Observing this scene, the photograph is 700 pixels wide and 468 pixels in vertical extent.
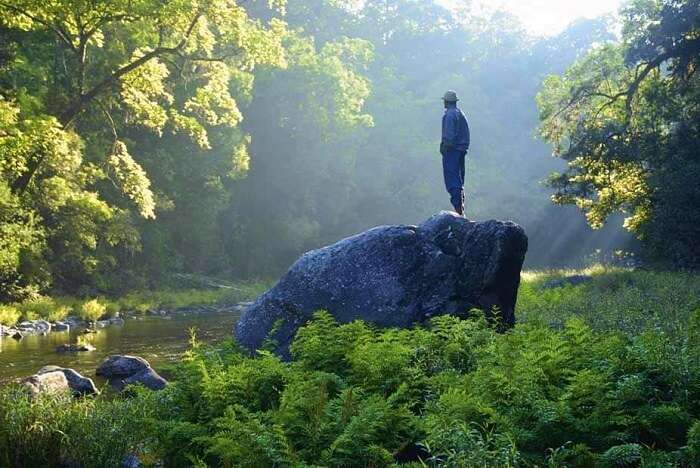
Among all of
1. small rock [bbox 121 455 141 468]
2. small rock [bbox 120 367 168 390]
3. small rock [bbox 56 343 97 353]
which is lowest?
small rock [bbox 121 455 141 468]

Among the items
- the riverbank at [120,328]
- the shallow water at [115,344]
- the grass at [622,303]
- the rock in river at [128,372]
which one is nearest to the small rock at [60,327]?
the riverbank at [120,328]

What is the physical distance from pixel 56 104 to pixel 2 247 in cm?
599

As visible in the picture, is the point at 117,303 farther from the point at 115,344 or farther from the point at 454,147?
the point at 454,147

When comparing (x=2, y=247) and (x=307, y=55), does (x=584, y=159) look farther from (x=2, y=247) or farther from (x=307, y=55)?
(x=307, y=55)

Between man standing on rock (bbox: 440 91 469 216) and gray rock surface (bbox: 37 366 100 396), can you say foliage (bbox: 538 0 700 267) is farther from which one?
gray rock surface (bbox: 37 366 100 396)

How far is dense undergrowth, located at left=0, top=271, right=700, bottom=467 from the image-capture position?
231 inches

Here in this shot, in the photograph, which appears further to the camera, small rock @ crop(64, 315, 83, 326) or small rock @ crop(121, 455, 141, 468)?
small rock @ crop(64, 315, 83, 326)

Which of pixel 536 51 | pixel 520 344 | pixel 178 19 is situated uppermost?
pixel 536 51

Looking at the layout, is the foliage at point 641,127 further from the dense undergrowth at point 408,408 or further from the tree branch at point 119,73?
the dense undergrowth at point 408,408

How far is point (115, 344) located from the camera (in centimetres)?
2102

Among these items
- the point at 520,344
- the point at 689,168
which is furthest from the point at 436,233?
the point at 689,168

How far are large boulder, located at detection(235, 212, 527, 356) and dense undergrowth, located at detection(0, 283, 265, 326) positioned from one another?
1747cm

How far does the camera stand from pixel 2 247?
27000 millimetres

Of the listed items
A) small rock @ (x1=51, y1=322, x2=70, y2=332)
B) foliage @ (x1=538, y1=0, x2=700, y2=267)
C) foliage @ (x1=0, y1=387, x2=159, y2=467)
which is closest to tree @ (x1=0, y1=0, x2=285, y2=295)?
small rock @ (x1=51, y1=322, x2=70, y2=332)
